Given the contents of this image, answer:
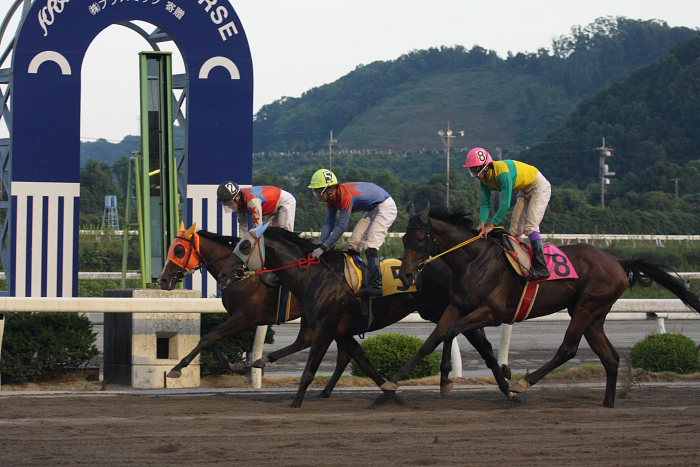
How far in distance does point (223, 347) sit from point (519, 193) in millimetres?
3047

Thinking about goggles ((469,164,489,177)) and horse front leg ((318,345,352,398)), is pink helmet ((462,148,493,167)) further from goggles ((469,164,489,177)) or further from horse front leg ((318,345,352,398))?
horse front leg ((318,345,352,398))

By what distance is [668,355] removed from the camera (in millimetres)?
10641

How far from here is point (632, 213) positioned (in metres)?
41.7

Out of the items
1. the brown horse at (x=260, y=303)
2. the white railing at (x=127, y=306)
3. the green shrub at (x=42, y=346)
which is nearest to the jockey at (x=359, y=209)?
the brown horse at (x=260, y=303)

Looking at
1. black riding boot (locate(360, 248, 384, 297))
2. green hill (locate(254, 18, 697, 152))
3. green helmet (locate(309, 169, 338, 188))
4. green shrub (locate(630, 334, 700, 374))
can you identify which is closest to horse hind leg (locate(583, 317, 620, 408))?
black riding boot (locate(360, 248, 384, 297))

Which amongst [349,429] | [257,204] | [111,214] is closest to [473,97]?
[111,214]

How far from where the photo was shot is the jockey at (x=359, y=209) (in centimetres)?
834

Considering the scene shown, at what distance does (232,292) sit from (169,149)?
2.24 metres

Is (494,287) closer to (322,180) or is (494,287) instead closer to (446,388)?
(446,388)

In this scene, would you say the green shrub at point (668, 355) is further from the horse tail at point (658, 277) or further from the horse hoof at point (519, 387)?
the horse hoof at point (519, 387)

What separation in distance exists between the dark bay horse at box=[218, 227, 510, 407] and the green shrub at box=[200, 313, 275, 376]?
1.43 metres

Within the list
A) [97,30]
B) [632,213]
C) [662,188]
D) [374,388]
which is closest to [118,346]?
[374,388]

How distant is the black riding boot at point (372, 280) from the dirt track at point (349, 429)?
869 millimetres

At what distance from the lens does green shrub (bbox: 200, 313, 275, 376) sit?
9.88m
